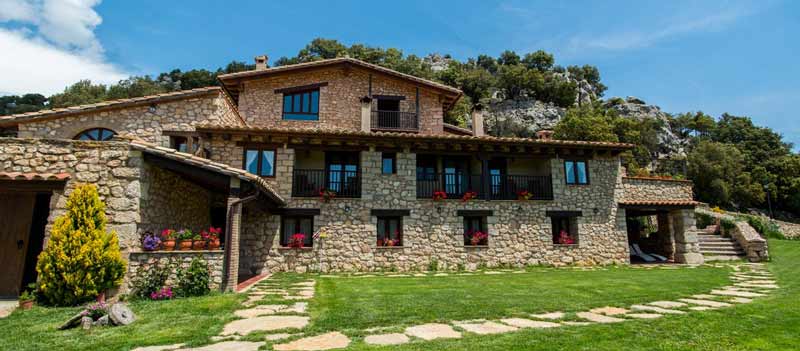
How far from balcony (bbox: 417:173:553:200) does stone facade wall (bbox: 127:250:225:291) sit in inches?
308

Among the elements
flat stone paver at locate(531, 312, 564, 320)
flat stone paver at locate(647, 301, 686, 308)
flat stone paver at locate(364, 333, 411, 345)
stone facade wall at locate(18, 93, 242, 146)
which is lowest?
flat stone paver at locate(647, 301, 686, 308)

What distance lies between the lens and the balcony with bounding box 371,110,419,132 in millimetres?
16719

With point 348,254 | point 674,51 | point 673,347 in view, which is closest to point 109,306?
point 673,347

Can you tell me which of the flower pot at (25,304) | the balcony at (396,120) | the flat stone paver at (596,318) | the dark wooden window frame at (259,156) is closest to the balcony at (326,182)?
the dark wooden window frame at (259,156)

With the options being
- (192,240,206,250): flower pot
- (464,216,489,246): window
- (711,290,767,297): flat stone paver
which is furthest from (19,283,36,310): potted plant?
(711,290,767,297): flat stone paver

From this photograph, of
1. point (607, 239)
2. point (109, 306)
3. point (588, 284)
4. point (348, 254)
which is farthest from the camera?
point (607, 239)

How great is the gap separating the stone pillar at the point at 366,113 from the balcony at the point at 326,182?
2.85 m

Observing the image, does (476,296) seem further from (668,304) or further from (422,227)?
(422,227)

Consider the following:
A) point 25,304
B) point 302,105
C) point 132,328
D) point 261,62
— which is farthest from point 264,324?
point 261,62

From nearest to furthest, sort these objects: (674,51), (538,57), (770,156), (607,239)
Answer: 1. (674,51)
2. (607,239)
3. (770,156)
4. (538,57)

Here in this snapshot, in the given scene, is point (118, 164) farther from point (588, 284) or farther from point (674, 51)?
point (674, 51)

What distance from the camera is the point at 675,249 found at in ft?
48.8

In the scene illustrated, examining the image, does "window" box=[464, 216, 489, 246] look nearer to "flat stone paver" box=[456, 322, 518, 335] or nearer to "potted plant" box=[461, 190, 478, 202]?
"potted plant" box=[461, 190, 478, 202]

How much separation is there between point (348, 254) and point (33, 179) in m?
7.75
